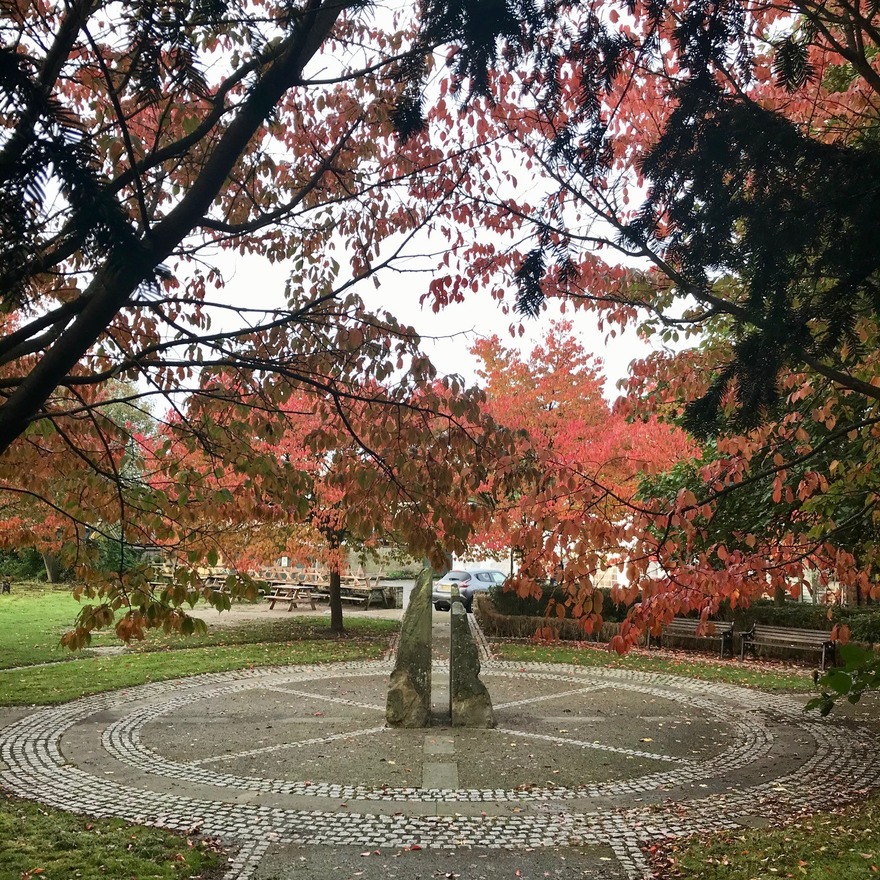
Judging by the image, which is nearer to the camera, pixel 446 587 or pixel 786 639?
pixel 786 639

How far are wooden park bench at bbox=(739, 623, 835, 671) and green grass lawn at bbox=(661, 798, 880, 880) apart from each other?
32.0ft

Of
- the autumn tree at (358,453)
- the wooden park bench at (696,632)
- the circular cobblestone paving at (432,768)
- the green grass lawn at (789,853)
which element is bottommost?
the circular cobblestone paving at (432,768)

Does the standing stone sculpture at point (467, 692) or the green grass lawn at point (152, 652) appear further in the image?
the green grass lawn at point (152, 652)

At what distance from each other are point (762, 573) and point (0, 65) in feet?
15.1

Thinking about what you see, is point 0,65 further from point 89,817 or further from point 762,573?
point 89,817

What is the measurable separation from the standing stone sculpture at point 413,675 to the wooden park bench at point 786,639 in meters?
8.99

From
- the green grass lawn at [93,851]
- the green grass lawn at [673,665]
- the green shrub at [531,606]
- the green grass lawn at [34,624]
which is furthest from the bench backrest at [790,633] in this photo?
the green grass lawn at [34,624]

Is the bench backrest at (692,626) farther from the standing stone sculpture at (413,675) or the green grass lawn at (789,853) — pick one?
the green grass lawn at (789,853)

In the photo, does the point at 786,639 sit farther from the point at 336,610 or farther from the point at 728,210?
the point at 728,210

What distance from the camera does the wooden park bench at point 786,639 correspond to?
14.5 meters

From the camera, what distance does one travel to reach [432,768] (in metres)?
7.23

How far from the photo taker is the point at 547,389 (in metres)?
23.2

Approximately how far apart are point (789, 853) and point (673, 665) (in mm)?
9792

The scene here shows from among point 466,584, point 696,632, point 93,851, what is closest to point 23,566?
point 466,584
